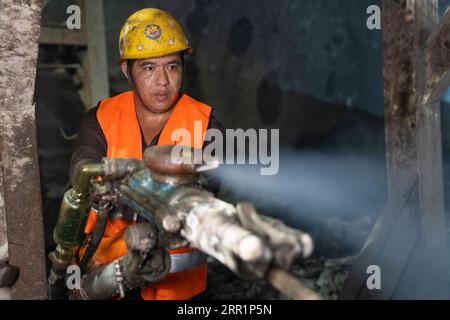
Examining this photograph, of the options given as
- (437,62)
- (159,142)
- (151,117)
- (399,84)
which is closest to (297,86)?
(399,84)

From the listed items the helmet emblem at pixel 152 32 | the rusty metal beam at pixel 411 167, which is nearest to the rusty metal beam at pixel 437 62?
the rusty metal beam at pixel 411 167

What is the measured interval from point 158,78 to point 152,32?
228 millimetres

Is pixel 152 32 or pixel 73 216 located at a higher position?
pixel 152 32

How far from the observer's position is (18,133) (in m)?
2.15

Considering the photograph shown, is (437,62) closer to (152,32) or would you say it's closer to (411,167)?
(411,167)

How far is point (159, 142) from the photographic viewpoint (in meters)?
2.69

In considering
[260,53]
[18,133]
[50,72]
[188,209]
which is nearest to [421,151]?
[188,209]

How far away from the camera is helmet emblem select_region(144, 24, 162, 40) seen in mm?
2584

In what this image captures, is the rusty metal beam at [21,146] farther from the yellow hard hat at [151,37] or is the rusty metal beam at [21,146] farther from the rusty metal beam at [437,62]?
the rusty metal beam at [437,62]

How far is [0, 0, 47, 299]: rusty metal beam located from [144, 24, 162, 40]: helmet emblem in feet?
1.94

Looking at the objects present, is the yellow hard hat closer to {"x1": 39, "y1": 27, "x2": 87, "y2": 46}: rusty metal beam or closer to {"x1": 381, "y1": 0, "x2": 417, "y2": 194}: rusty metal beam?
{"x1": 381, "y1": 0, "x2": 417, "y2": 194}: rusty metal beam

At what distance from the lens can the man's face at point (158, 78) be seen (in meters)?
2.62

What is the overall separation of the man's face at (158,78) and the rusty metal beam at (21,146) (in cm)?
62

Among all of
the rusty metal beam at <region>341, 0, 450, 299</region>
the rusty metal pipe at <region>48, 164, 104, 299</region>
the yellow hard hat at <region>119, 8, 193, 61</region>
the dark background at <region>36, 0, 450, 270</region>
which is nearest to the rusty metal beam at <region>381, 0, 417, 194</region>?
the rusty metal beam at <region>341, 0, 450, 299</region>
